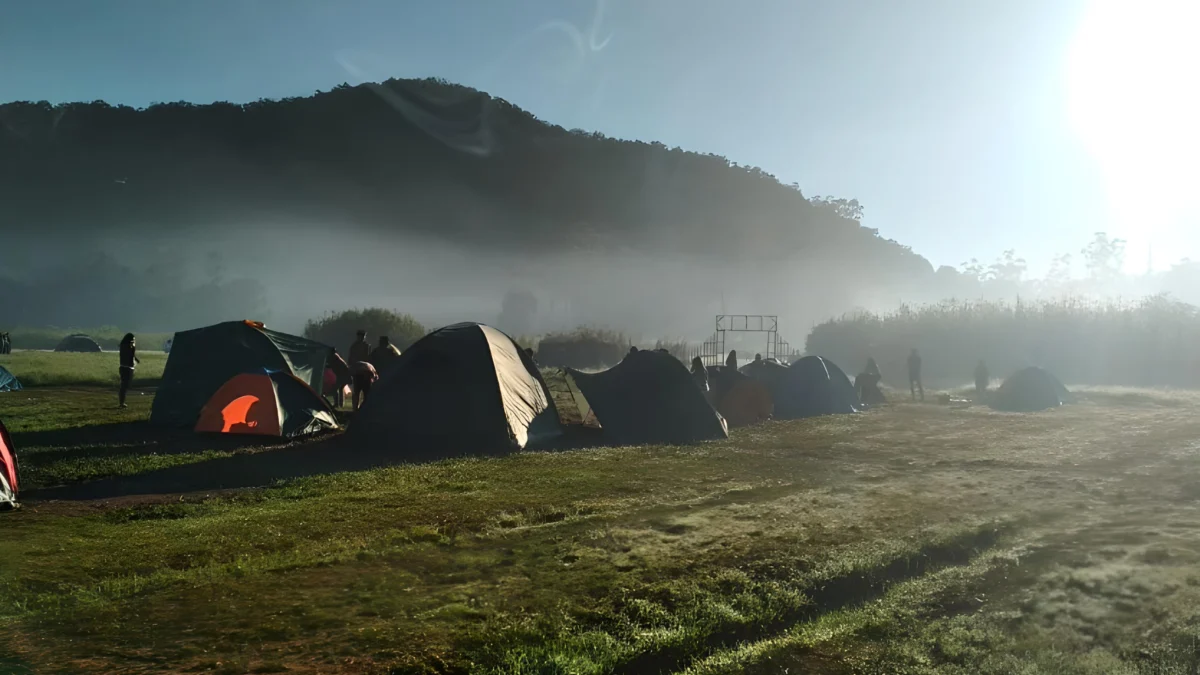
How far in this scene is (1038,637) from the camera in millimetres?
5000

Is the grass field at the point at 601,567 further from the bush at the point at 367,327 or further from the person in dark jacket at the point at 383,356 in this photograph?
the bush at the point at 367,327

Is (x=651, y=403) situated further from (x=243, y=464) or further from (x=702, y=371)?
(x=243, y=464)

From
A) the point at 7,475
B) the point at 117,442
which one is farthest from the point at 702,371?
the point at 7,475

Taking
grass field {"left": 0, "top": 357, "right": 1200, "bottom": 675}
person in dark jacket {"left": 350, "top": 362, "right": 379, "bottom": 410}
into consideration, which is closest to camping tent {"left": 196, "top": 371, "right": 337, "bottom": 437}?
person in dark jacket {"left": 350, "top": 362, "right": 379, "bottom": 410}

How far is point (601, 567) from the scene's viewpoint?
6582mm

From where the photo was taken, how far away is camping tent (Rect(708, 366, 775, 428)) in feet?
65.1

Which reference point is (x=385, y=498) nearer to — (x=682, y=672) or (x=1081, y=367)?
(x=682, y=672)

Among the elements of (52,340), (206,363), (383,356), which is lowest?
(206,363)

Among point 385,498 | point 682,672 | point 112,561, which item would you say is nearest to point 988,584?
point 682,672

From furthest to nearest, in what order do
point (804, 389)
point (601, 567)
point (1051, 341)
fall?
point (1051, 341) < point (804, 389) < point (601, 567)

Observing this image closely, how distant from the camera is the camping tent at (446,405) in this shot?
13.4 meters

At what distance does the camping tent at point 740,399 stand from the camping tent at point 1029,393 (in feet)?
32.9

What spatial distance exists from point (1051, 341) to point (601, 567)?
53718 mm

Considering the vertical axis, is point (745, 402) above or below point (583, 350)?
below
